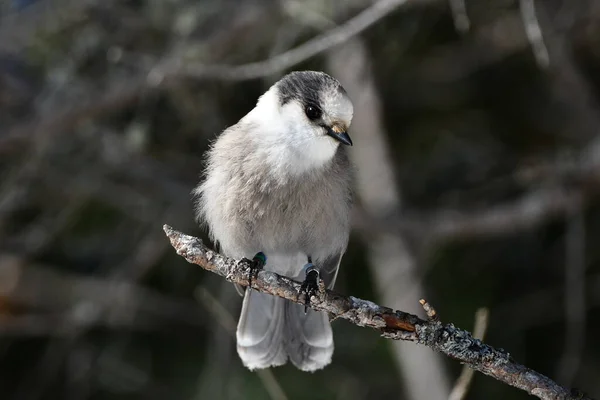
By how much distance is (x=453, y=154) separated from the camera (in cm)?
558

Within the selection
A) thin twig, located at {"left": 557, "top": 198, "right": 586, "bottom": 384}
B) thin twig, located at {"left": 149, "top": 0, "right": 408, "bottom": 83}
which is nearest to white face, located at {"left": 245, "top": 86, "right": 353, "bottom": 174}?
thin twig, located at {"left": 149, "top": 0, "right": 408, "bottom": 83}

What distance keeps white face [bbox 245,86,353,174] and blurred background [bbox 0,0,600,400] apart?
943 mm

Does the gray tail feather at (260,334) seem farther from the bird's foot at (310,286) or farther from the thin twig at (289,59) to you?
the thin twig at (289,59)

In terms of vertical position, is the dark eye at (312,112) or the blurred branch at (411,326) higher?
the dark eye at (312,112)

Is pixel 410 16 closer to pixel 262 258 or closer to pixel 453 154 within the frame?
pixel 453 154

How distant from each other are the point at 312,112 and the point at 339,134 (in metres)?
0.18

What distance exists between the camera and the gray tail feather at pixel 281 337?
4.12 metres

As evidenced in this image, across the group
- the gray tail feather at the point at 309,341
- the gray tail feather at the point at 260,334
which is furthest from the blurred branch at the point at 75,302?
the gray tail feather at the point at 309,341

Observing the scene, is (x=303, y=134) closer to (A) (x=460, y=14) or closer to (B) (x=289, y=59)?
(B) (x=289, y=59)

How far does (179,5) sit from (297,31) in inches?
26.4

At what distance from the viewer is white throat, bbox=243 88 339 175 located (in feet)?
12.5

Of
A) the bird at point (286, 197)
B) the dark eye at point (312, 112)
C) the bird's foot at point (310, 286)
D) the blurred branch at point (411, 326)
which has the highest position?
the dark eye at point (312, 112)

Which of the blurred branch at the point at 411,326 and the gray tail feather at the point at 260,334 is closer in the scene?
the blurred branch at the point at 411,326

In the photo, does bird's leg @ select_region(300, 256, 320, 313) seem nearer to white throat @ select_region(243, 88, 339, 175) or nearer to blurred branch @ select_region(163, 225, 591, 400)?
blurred branch @ select_region(163, 225, 591, 400)
